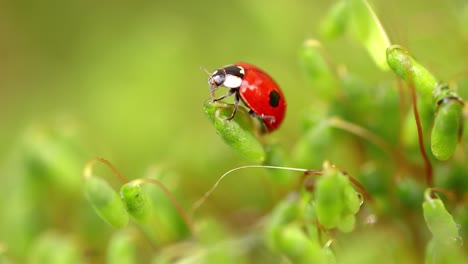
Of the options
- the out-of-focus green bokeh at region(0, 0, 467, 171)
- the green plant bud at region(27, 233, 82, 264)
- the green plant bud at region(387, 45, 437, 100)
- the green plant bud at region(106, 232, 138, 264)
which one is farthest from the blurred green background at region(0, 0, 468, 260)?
the green plant bud at region(387, 45, 437, 100)

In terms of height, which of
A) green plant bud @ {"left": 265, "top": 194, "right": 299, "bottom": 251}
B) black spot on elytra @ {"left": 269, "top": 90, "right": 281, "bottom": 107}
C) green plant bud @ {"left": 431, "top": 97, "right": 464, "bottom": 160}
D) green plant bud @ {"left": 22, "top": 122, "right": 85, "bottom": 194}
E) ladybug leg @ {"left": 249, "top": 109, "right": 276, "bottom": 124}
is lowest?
green plant bud @ {"left": 431, "top": 97, "right": 464, "bottom": 160}

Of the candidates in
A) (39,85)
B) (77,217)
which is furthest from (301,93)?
(39,85)

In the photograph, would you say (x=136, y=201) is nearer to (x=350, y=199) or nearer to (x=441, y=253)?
(x=350, y=199)

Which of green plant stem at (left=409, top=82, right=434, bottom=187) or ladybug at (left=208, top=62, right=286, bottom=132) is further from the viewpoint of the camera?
ladybug at (left=208, top=62, right=286, bottom=132)

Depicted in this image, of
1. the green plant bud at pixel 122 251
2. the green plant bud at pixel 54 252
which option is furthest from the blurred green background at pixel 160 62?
the green plant bud at pixel 122 251

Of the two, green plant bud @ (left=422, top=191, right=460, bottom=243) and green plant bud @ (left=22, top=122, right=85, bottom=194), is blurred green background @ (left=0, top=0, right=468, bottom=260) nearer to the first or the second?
green plant bud @ (left=22, top=122, right=85, bottom=194)

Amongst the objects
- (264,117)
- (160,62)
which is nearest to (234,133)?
(264,117)
